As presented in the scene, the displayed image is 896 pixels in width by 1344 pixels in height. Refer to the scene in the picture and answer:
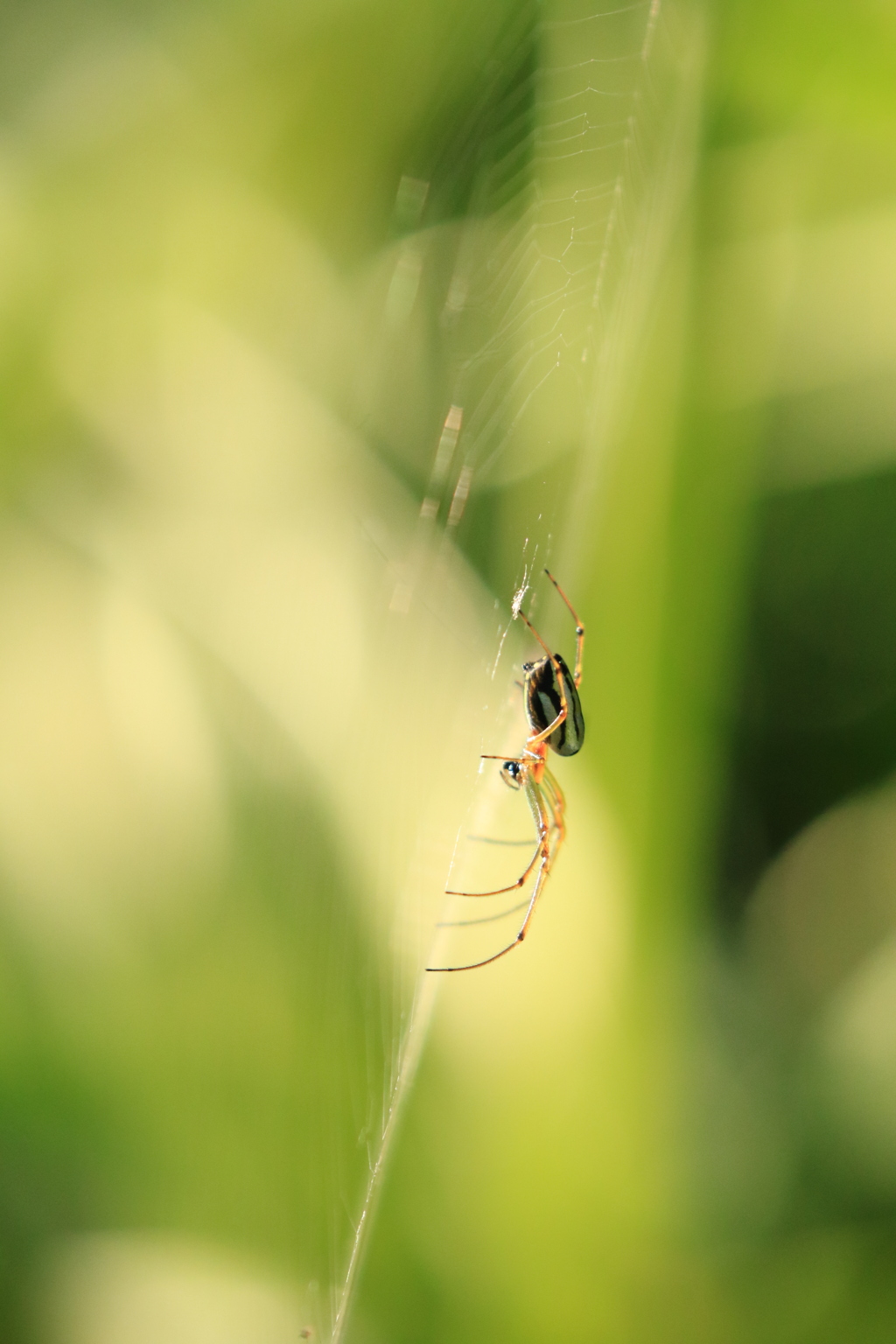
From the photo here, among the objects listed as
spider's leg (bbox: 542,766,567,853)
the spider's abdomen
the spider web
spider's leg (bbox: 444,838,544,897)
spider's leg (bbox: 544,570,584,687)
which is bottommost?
spider's leg (bbox: 444,838,544,897)

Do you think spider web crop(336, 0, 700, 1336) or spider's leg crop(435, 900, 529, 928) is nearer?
spider web crop(336, 0, 700, 1336)

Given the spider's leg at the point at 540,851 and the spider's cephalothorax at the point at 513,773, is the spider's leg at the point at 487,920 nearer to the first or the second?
the spider's leg at the point at 540,851

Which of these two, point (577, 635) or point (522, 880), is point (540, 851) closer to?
point (522, 880)

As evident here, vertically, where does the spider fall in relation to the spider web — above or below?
below

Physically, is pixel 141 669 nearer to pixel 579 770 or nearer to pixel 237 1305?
pixel 579 770

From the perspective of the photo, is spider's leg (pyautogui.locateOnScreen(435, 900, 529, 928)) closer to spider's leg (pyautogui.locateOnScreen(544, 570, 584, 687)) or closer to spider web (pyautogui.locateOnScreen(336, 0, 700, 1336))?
spider web (pyautogui.locateOnScreen(336, 0, 700, 1336))

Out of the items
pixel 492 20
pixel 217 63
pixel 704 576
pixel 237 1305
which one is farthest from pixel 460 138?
pixel 237 1305

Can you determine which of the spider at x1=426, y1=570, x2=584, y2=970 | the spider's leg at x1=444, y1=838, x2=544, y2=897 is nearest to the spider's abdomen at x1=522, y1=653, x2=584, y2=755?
the spider at x1=426, y1=570, x2=584, y2=970
